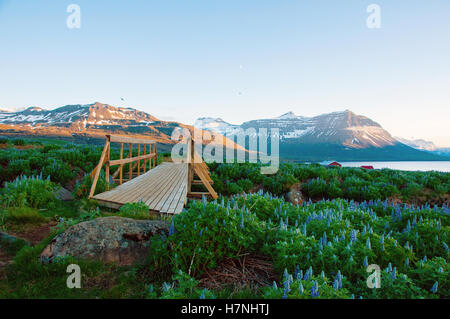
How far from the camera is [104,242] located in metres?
3.30

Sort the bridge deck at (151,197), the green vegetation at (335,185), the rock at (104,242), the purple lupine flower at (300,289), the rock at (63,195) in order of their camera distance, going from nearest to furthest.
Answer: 1. the purple lupine flower at (300,289)
2. the rock at (104,242)
3. the bridge deck at (151,197)
4. the rock at (63,195)
5. the green vegetation at (335,185)

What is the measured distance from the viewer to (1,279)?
8.93 feet

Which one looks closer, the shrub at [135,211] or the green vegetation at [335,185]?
the shrub at [135,211]

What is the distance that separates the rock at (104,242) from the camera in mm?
3168

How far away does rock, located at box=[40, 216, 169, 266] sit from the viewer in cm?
317

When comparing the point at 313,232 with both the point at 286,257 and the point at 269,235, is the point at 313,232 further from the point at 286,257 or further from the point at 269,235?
the point at 286,257

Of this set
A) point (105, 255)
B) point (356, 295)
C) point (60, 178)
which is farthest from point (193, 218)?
point (60, 178)

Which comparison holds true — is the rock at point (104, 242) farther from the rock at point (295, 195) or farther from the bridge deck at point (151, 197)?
the rock at point (295, 195)

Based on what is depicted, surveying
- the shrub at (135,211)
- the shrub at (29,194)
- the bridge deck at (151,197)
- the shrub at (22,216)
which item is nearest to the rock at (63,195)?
the shrub at (29,194)

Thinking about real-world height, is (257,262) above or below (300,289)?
below

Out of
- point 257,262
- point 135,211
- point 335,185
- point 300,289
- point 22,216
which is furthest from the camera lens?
point 335,185

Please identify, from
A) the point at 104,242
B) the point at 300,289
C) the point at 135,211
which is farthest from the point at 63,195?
the point at 300,289

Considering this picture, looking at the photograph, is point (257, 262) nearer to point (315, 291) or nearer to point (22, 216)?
point (315, 291)

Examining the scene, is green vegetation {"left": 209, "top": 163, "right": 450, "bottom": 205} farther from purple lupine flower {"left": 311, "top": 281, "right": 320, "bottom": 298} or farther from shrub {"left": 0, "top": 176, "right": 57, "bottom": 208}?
purple lupine flower {"left": 311, "top": 281, "right": 320, "bottom": 298}
